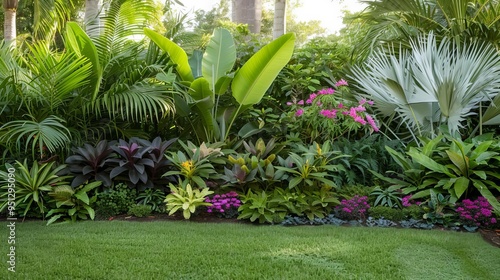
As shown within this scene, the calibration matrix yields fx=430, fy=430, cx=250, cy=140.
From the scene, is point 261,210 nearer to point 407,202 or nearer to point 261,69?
point 407,202

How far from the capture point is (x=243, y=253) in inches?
137

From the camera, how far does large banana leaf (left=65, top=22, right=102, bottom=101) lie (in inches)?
218

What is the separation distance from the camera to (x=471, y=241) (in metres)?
4.05

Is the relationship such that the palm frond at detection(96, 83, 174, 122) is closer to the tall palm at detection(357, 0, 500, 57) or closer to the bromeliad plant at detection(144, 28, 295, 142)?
the bromeliad plant at detection(144, 28, 295, 142)

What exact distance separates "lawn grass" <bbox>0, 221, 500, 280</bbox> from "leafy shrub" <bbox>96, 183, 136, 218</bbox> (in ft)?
1.83

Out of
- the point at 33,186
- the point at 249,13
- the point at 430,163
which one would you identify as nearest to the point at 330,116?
the point at 430,163

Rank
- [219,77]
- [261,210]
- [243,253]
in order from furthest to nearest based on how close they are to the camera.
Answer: [219,77]
[261,210]
[243,253]

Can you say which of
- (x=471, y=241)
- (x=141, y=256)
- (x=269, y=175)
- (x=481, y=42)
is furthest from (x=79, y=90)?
(x=481, y=42)

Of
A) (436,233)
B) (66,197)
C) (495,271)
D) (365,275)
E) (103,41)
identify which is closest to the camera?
(365,275)

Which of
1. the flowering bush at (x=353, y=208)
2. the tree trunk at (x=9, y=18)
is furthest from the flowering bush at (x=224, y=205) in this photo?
the tree trunk at (x=9, y=18)

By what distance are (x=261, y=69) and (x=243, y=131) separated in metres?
1.04

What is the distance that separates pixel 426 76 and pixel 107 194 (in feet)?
14.5

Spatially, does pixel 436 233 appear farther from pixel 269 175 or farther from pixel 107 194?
pixel 107 194

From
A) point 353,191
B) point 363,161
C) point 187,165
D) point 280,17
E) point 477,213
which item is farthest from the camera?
point 280,17
